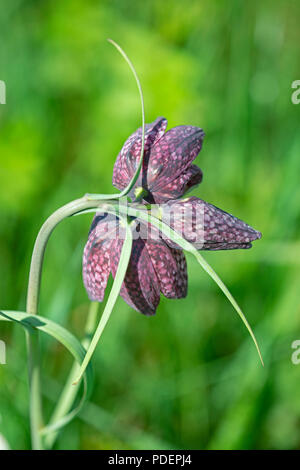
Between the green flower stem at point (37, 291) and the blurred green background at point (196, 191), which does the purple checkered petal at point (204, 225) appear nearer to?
the green flower stem at point (37, 291)

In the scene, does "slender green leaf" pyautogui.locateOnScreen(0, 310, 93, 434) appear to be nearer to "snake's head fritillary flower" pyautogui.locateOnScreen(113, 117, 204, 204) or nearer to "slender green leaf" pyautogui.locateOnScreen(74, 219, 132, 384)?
"slender green leaf" pyautogui.locateOnScreen(74, 219, 132, 384)

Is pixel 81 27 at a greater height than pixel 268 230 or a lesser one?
greater

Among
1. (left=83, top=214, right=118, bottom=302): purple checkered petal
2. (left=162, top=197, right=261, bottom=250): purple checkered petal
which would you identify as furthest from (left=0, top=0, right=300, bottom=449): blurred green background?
(left=162, top=197, right=261, bottom=250): purple checkered petal

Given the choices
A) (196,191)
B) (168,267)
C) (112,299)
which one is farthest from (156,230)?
(196,191)

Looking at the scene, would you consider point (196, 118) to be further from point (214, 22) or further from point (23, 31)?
point (23, 31)

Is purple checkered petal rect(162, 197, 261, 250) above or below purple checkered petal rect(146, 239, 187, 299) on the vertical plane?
above
